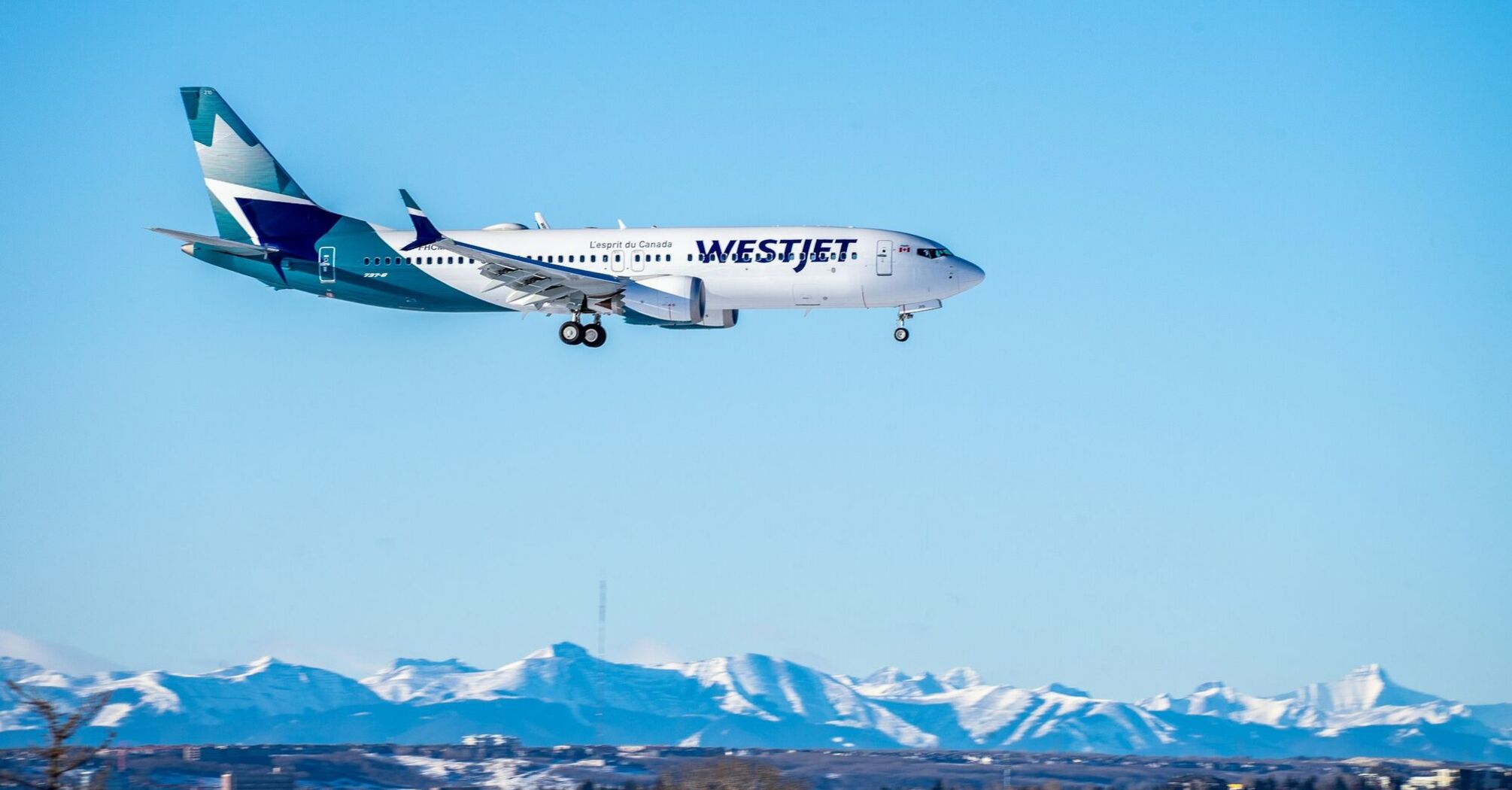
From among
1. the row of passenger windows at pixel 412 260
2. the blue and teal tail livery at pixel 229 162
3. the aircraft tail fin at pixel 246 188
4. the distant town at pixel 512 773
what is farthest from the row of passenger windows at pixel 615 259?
the distant town at pixel 512 773

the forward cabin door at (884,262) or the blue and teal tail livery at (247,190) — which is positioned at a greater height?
the blue and teal tail livery at (247,190)

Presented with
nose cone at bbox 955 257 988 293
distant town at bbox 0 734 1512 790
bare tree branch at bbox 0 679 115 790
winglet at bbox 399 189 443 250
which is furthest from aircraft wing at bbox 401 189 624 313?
distant town at bbox 0 734 1512 790

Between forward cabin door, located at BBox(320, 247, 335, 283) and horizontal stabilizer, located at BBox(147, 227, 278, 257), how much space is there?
2.13m

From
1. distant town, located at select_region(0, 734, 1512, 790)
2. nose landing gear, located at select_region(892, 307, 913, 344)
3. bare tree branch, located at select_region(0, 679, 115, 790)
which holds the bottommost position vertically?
distant town, located at select_region(0, 734, 1512, 790)

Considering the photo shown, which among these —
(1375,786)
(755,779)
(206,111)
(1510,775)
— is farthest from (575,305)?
(1510,775)

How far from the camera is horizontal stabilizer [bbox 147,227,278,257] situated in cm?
7212

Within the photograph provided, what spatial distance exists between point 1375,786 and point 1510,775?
26113 mm

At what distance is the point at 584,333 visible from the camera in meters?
72.7

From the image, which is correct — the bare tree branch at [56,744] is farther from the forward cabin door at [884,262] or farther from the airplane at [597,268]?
the forward cabin door at [884,262]

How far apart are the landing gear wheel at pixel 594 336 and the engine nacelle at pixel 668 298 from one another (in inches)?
81.0

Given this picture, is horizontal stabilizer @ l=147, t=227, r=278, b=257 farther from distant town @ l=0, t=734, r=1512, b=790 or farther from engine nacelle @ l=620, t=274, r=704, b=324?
distant town @ l=0, t=734, r=1512, b=790

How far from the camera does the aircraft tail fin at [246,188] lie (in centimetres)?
7719

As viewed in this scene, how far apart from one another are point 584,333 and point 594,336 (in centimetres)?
47

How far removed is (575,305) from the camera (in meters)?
72.6
